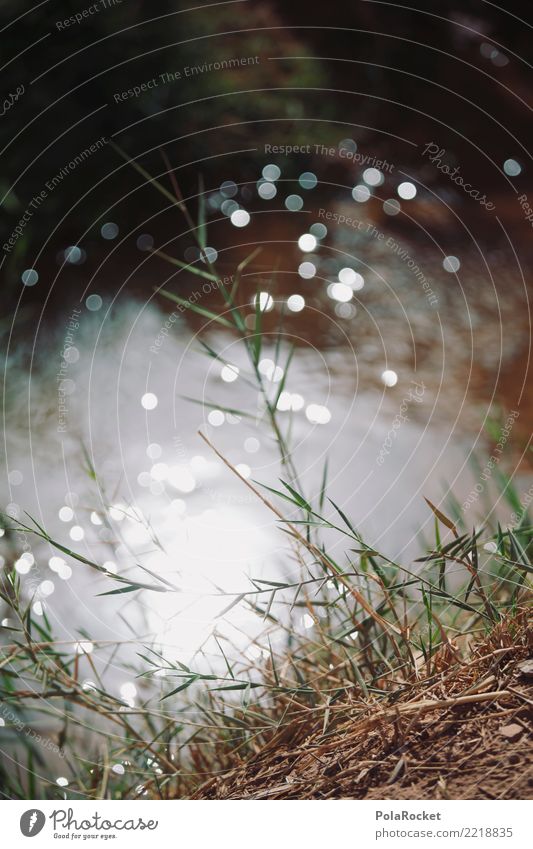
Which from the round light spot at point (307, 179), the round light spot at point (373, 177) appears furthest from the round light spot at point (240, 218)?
the round light spot at point (373, 177)

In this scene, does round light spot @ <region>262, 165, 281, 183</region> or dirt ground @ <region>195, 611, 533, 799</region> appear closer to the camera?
dirt ground @ <region>195, 611, 533, 799</region>

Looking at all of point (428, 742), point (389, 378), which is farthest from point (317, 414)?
point (428, 742)

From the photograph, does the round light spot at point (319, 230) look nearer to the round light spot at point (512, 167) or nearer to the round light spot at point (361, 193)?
the round light spot at point (361, 193)

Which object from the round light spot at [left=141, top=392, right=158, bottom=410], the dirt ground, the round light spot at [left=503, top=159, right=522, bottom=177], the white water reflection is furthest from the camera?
the round light spot at [left=503, top=159, right=522, bottom=177]

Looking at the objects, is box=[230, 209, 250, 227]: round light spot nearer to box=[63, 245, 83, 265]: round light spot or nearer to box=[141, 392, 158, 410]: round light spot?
box=[63, 245, 83, 265]: round light spot

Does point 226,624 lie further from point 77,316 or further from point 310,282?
point 310,282

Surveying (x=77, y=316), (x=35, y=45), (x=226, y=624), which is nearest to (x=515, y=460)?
(x=226, y=624)
